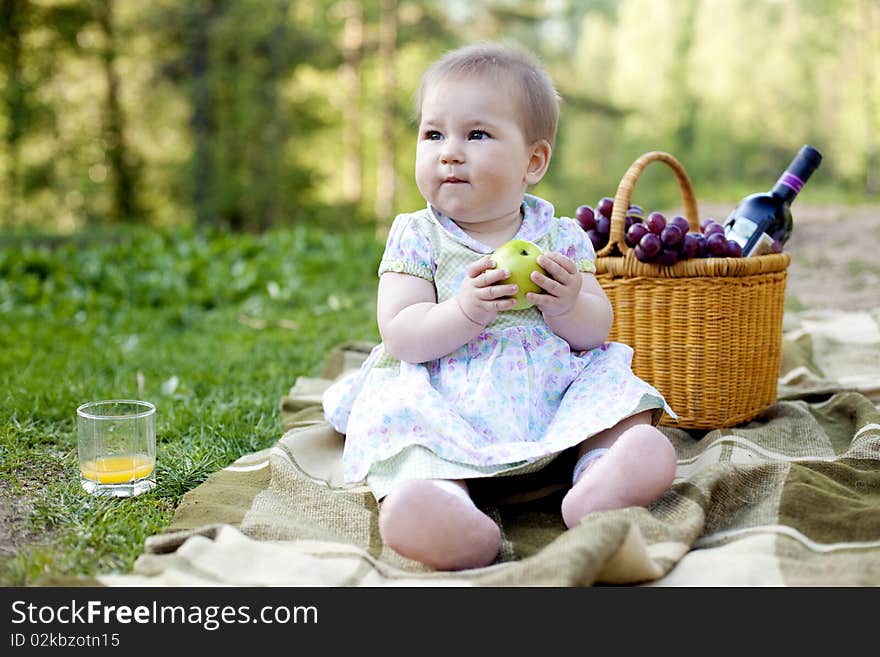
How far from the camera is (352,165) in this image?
15453 millimetres

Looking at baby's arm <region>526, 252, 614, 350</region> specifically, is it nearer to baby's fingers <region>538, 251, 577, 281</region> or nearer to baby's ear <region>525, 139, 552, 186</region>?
baby's fingers <region>538, 251, 577, 281</region>

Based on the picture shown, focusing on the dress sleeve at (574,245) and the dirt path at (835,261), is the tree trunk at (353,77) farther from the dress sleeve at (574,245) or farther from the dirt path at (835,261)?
the dress sleeve at (574,245)

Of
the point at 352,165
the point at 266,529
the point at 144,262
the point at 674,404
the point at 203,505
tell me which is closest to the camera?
the point at 266,529

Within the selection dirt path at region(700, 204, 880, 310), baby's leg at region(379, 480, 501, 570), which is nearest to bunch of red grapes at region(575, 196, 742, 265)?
baby's leg at region(379, 480, 501, 570)

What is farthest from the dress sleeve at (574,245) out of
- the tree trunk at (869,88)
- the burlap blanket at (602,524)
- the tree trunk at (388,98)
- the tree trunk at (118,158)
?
the tree trunk at (118,158)

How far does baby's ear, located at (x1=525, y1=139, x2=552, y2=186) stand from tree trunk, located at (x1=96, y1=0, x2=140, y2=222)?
44.4 ft

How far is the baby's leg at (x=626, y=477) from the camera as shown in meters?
1.68

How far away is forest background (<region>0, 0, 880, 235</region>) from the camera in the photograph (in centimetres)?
1316

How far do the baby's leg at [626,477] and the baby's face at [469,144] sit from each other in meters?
0.62
